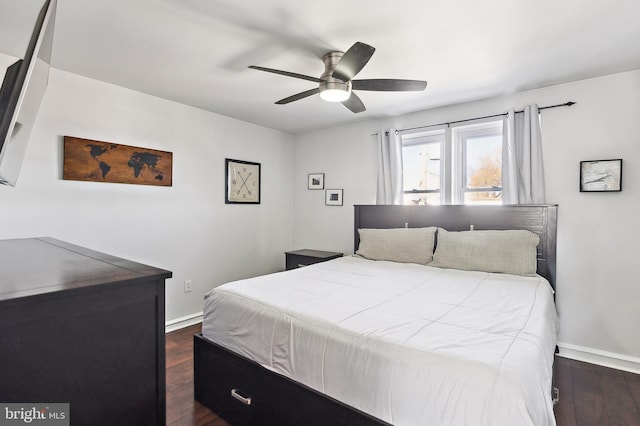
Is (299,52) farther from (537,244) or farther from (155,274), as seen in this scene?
(537,244)

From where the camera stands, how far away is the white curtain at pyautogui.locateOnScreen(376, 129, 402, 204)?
12.1 feet

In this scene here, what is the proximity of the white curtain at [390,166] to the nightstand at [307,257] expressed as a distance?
37.0 inches

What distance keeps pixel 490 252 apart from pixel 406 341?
5.98 ft

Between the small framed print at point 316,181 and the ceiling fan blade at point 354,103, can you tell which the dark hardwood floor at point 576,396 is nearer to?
the ceiling fan blade at point 354,103

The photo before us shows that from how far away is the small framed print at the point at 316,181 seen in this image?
4469 millimetres

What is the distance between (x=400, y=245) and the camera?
3.21 meters

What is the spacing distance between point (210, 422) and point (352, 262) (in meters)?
1.78

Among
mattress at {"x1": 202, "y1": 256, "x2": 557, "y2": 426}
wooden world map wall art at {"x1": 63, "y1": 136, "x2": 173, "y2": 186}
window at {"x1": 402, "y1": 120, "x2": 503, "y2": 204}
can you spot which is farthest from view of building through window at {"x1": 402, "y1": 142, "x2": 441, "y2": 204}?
wooden world map wall art at {"x1": 63, "y1": 136, "x2": 173, "y2": 186}

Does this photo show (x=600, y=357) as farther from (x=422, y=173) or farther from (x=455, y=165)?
(x=422, y=173)

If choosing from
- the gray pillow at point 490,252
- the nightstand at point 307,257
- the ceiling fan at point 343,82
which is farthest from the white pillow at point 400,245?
the ceiling fan at point 343,82

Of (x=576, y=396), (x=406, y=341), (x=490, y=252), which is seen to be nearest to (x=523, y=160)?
(x=490, y=252)

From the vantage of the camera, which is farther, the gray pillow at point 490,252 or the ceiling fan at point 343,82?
the gray pillow at point 490,252

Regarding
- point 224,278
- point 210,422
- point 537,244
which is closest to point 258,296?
point 210,422

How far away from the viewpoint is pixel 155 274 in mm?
901
